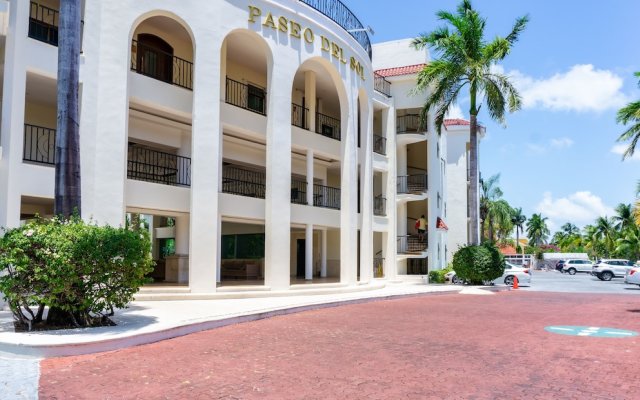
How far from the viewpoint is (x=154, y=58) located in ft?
65.7

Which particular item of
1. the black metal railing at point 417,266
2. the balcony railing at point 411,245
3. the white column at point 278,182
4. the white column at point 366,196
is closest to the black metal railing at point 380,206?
the balcony railing at point 411,245

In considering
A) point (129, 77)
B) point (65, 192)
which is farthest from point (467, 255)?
point (65, 192)

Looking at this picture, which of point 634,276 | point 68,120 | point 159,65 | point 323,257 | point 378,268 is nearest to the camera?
point 68,120

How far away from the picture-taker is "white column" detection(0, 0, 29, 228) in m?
13.4

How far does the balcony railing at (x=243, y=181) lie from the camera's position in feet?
78.3

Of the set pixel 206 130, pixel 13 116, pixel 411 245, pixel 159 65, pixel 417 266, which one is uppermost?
pixel 159 65

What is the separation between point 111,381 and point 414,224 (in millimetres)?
29650

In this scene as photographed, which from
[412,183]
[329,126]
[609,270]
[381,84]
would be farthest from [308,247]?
[609,270]

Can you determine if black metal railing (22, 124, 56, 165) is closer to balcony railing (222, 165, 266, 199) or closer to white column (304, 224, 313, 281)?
balcony railing (222, 165, 266, 199)

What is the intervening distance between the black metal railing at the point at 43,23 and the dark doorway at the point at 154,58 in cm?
284

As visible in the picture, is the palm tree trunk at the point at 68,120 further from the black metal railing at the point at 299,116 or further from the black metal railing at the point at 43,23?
the black metal railing at the point at 299,116

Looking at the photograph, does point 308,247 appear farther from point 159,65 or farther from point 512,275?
point 512,275

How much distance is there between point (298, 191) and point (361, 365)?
60.4 ft

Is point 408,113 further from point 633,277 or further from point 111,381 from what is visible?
point 111,381
